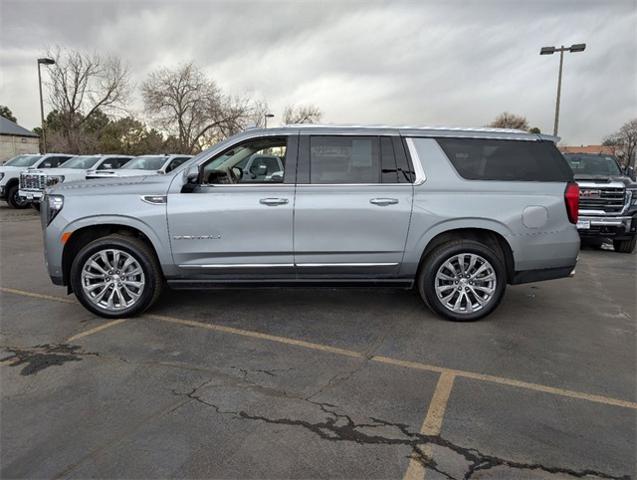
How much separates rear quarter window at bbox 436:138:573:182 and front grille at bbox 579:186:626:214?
16.4ft

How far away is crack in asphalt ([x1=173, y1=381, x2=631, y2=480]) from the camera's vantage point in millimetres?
2492

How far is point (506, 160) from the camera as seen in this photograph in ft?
15.6

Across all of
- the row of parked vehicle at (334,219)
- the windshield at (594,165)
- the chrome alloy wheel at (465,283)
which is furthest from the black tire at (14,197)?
the windshield at (594,165)

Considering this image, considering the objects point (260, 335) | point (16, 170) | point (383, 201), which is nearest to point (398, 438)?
point (260, 335)

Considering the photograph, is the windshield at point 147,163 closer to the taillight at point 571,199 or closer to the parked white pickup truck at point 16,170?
the parked white pickup truck at point 16,170

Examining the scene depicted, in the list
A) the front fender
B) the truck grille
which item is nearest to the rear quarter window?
the front fender

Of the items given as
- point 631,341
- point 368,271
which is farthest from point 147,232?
point 631,341

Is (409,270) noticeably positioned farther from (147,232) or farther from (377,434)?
(147,232)

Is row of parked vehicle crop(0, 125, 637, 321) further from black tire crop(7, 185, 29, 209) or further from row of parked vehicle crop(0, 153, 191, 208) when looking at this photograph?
black tire crop(7, 185, 29, 209)

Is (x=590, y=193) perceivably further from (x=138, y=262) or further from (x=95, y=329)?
(x=95, y=329)

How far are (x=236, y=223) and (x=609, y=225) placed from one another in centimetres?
778

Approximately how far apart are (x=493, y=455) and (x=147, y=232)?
3.55 meters

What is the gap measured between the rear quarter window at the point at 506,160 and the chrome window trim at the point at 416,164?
29 cm

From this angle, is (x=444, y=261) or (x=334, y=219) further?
(x=444, y=261)
